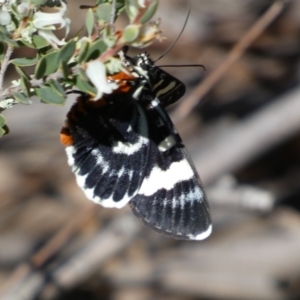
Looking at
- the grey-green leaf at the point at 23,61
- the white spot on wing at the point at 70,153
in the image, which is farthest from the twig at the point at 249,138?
the grey-green leaf at the point at 23,61

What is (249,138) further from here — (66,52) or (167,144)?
(66,52)

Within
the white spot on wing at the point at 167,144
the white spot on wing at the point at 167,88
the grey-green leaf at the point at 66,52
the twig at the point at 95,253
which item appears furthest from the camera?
the twig at the point at 95,253

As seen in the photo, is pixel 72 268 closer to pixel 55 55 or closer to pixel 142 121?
pixel 142 121

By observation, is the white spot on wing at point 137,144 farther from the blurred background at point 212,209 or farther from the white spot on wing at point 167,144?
the blurred background at point 212,209

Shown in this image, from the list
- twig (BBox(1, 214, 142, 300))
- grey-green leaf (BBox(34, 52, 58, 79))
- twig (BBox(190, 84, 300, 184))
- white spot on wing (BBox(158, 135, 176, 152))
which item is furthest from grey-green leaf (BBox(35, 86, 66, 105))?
twig (BBox(1, 214, 142, 300))

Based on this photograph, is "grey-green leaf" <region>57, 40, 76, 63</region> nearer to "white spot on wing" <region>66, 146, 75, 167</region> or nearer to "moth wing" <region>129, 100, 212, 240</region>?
"white spot on wing" <region>66, 146, 75, 167</region>

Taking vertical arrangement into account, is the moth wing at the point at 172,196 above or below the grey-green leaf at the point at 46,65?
below

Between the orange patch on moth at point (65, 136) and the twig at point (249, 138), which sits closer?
the orange patch on moth at point (65, 136)

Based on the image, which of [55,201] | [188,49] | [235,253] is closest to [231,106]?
[188,49]
